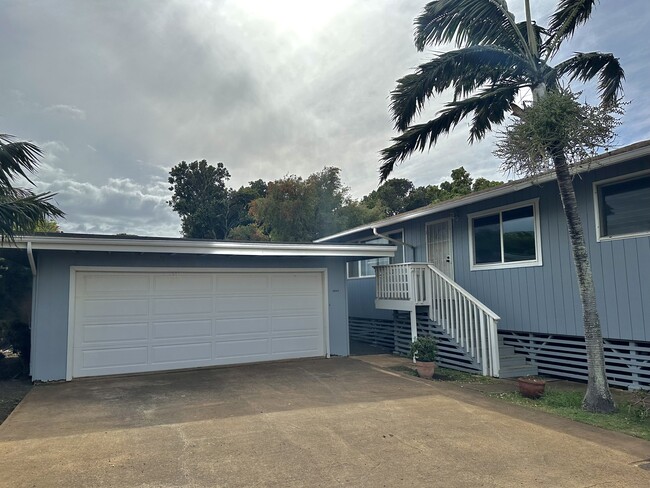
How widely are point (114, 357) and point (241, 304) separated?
8.46ft

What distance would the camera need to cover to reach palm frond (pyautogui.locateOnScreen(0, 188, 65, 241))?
18.0ft

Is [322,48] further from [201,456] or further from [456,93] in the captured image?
[201,456]

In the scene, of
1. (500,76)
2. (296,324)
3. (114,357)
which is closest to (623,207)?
(500,76)

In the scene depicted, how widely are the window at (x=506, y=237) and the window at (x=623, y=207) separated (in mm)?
1234

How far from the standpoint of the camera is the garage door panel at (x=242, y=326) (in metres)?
9.03

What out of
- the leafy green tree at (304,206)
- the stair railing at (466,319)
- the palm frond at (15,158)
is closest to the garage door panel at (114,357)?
the palm frond at (15,158)

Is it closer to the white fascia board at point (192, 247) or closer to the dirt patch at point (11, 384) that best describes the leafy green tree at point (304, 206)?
the white fascia board at point (192, 247)

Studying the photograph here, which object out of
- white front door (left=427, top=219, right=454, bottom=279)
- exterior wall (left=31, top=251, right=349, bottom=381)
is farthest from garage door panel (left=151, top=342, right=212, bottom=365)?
white front door (left=427, top=219, right=454, bottom=279)

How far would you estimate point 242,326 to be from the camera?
30.2 ft

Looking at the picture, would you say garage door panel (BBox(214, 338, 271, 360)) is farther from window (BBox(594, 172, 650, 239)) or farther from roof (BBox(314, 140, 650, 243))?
window (BBox(594, 172, 650, 239))

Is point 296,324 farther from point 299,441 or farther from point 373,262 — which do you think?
point 299,441

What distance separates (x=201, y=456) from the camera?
4.04m

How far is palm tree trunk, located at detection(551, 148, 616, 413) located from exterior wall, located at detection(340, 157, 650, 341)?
51.1 inches

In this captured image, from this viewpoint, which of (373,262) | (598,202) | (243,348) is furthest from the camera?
(373,262)
